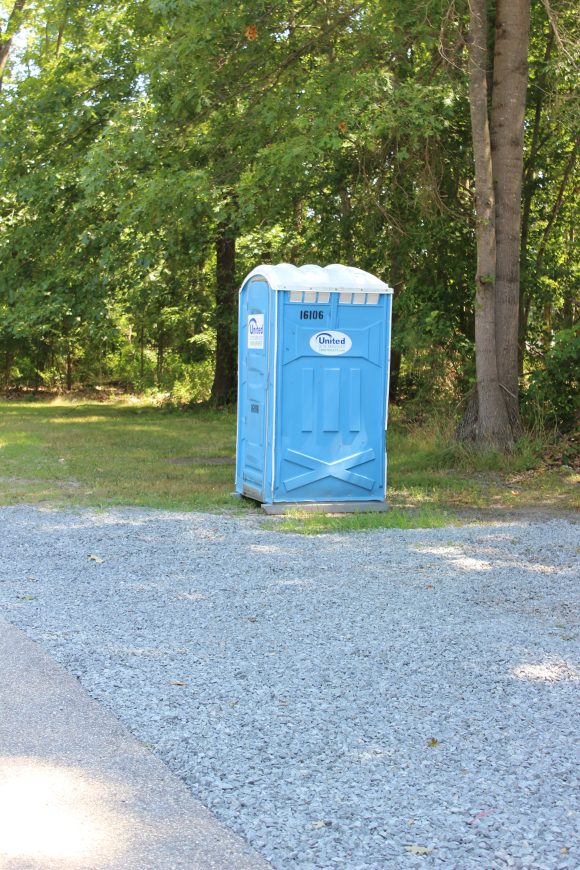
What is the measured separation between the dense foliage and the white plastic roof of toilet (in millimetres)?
3528

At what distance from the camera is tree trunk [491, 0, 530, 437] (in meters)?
13.7

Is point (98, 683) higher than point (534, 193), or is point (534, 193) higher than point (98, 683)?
point (534, 193)

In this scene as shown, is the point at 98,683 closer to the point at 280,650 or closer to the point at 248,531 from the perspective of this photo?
the point at 280,650

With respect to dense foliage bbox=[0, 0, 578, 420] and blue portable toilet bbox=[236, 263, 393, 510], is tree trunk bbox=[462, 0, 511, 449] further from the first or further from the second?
blue portable toilet bbox=[236, 263, 393, 510]

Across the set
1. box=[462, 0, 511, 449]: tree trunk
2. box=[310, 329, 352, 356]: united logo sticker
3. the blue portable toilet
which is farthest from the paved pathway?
box=[462, 0, 511, 449]: tree trunk

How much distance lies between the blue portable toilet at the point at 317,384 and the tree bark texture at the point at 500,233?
143 inches

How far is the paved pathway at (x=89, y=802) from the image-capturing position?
126 inches

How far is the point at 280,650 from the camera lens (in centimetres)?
548

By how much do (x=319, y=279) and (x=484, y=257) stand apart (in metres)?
4.26

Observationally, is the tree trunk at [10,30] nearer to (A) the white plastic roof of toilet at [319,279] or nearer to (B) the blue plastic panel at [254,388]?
(B) the blue plastic panel at [254,388]

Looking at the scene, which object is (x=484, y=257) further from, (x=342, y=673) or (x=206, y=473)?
(x=342, y=673)

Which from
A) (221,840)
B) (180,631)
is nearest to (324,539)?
(180,631)

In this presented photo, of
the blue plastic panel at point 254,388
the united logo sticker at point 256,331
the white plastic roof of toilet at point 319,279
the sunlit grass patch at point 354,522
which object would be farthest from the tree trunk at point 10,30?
the sunlit grass patch at point 354,522

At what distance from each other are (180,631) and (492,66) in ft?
37.7
